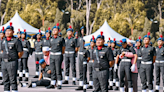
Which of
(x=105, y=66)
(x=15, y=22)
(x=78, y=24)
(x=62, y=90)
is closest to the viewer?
(x=105, y=66)

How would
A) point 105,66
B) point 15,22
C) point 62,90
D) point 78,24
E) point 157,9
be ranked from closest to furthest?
point 105,66, point 62,90, point 15,22, point 78,24, point 157,9

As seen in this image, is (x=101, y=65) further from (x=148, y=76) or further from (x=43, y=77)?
(x=43, y=77)

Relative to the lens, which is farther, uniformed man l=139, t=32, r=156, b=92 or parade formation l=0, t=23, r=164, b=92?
uniformed man l=139, t=32, r=156, b=92

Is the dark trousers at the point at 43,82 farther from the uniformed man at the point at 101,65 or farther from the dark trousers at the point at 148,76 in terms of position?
the uniformed man at the point at 101,65

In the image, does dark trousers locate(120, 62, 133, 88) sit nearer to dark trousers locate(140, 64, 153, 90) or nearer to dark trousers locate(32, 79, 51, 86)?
dark trousers locate(140, 64, 153, 90)

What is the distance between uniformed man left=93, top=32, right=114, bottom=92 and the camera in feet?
29.2

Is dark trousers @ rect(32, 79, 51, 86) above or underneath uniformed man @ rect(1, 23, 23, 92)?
underneath


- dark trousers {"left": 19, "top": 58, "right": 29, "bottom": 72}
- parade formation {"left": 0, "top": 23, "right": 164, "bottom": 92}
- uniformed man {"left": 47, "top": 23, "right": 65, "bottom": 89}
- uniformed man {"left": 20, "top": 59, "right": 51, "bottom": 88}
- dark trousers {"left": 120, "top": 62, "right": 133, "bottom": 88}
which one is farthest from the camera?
dark trousers {"left": 19, "top": 58, "right": 29, "bottom": 72}

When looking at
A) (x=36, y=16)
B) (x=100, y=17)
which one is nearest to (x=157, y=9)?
(x=100, y=17)

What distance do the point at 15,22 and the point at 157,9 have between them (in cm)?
3605

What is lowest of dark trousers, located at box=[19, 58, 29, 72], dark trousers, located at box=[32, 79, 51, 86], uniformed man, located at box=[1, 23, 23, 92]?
dark trousers, located at box=[32, 79, 51, 86]

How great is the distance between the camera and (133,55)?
10914 mm

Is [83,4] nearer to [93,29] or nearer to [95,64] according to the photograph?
[93,29]

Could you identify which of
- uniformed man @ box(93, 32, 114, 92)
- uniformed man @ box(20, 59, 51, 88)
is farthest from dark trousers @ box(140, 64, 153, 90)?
uniformed man @ box(20, 59, 51, 88)
